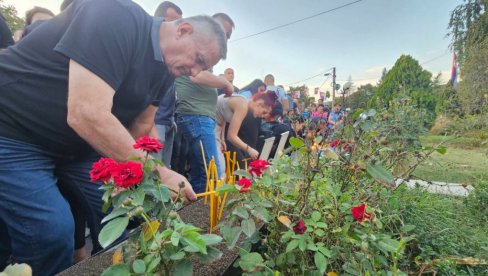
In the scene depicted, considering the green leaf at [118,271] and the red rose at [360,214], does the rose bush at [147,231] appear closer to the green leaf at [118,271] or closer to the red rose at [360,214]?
the green leaf at [118,271]

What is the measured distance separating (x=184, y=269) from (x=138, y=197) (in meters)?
0.19

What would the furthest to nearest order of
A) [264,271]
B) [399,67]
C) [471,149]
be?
[399,67], [471,149], [264,271]

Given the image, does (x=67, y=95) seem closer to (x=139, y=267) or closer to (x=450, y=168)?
(x=139, y=267)

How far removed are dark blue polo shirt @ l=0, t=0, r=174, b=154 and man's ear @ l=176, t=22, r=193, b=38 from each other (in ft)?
0.31

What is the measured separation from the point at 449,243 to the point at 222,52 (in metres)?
1.63

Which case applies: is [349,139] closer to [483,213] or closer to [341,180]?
[341,180]

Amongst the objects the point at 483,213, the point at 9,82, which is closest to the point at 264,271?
the point at 9,82

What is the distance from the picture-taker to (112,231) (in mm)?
629

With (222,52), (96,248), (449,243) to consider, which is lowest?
(449,243)

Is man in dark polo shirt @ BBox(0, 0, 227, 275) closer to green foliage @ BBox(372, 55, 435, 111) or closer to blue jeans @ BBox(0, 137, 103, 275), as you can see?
blue jeans @ BBox(0, 137, 103, 275)

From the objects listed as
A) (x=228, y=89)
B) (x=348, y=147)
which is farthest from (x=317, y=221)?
(x=228, y=89)

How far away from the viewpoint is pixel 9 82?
121 cm

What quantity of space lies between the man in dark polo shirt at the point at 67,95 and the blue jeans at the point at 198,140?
4.09ft

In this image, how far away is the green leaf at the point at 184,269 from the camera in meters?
0.62
